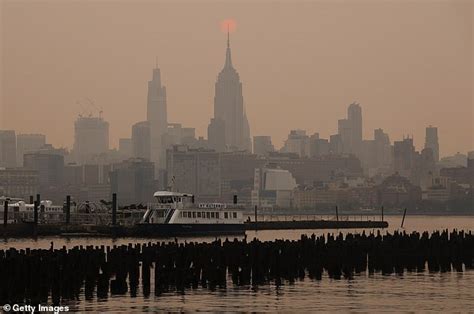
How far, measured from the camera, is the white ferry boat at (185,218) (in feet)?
381

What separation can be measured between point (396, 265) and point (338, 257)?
418 cm

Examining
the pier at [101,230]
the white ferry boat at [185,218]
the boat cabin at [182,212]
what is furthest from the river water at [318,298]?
the boat cabin at [182,212]

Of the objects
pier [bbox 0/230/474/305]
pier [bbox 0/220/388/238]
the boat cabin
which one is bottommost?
pier [bbox 0/230/474/305]

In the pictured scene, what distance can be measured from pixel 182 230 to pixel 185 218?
1.60 metres

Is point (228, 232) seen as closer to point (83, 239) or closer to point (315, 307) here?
point (83, 239)

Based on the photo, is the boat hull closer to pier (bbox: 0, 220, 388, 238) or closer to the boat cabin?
pier (bbox: 0, 220, 388, 238)

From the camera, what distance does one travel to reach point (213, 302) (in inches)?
2130

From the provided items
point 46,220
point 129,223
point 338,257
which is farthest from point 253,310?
point 46,220

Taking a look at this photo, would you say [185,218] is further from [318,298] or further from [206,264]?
[318,298]

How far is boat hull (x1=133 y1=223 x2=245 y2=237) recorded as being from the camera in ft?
379

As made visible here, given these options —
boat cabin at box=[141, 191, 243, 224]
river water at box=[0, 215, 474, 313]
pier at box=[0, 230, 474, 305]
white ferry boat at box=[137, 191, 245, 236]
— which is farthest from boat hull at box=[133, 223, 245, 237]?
river water at box=[0, 215, 474, 313]

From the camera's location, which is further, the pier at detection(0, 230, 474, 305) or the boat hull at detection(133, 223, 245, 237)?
the boat hull at detection(133, 223, 245, 237)

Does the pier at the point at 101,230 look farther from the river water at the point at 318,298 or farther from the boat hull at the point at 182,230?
the river water at the point at 318,298

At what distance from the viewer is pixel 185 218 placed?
11788 centimetres
